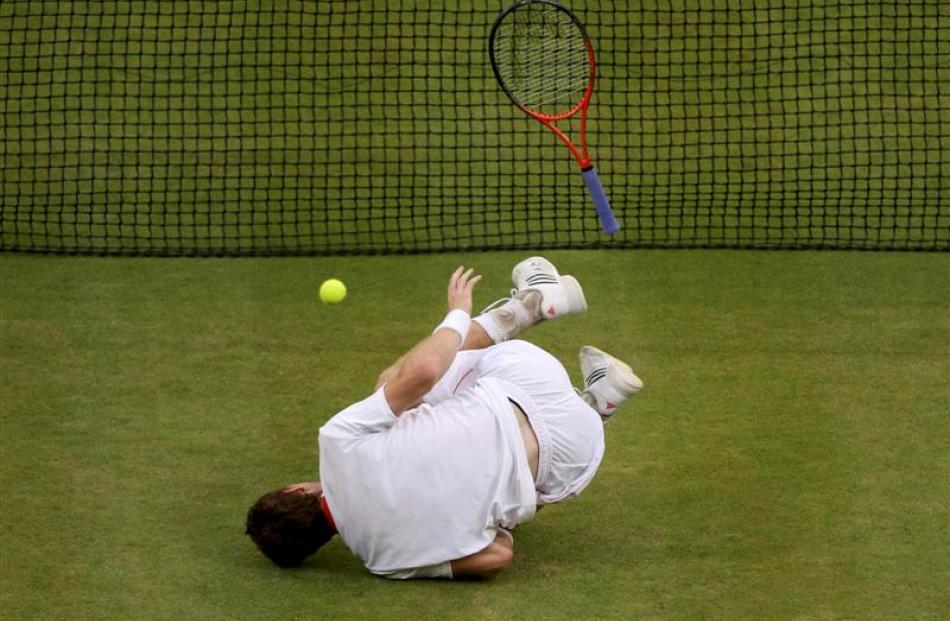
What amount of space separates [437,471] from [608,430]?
157cm

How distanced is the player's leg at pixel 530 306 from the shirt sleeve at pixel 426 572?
3.25 ft

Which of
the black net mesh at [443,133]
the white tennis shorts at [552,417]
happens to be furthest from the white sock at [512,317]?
the black net mesh at [443,133]

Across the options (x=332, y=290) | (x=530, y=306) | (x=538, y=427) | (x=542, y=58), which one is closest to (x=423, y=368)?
(x=538, y=427)

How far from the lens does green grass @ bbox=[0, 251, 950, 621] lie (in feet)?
20.5

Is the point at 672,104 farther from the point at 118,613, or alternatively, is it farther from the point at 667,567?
the point at 118,613

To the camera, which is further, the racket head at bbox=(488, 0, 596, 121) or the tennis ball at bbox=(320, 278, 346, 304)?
the racket head at bbox=(488, 0, 596, 121)

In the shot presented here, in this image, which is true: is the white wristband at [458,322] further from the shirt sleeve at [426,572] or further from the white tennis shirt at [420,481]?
the shirt sleeve at [426,572]

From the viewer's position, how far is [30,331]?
339 inches

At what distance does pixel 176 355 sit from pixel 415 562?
2499 millimetres

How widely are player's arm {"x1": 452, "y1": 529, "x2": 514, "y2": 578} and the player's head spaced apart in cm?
49

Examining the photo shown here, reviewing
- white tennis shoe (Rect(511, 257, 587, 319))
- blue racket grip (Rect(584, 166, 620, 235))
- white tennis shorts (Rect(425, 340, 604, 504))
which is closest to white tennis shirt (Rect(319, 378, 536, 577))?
white tennis shorts (Rect(425, 340, 604, 504))

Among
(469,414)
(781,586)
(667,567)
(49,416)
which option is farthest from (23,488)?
(781,586)

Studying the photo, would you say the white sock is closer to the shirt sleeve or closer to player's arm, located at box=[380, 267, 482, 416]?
player's arm, located at box=[380, 267, 482, 416]

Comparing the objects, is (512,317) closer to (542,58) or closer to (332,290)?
(332,290)
